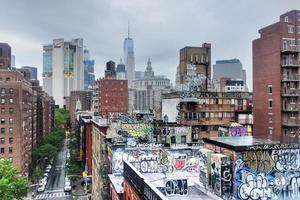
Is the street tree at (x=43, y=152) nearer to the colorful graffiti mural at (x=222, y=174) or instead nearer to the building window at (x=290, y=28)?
the building window at (x=290, y=28)

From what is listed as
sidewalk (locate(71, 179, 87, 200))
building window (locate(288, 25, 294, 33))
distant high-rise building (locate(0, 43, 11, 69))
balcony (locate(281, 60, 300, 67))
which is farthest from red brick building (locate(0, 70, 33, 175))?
building window (locate(288, 25, 294, 33))

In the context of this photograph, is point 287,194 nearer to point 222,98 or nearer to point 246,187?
point 246,187

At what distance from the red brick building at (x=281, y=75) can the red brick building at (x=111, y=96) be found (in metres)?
91.5

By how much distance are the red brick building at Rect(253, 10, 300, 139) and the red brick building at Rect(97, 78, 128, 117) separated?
9152 centimetres

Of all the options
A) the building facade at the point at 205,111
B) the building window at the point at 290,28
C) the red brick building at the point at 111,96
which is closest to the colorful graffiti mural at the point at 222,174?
the building facade at the point at 205,111

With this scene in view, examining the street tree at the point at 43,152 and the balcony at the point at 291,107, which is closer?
the balcony at the point at 291,107

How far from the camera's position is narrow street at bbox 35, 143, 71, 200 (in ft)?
312

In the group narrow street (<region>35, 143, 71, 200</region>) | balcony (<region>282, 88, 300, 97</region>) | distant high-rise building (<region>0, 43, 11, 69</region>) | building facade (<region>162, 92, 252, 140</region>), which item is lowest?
narrow street (<region>35, 143, 71, 200</region>)

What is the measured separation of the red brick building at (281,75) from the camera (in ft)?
207

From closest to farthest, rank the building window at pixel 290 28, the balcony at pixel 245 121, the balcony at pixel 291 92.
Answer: the balcony at pixel 291 92
the building window at pixel 290 28
the balcony at pixel 245 121

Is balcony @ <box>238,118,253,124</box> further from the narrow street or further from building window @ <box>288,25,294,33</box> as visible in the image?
Answer: the narrow street

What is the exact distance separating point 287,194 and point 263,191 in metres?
1.93

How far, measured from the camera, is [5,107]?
337 feet

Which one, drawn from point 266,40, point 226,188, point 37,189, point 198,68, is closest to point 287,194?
point 226,188
